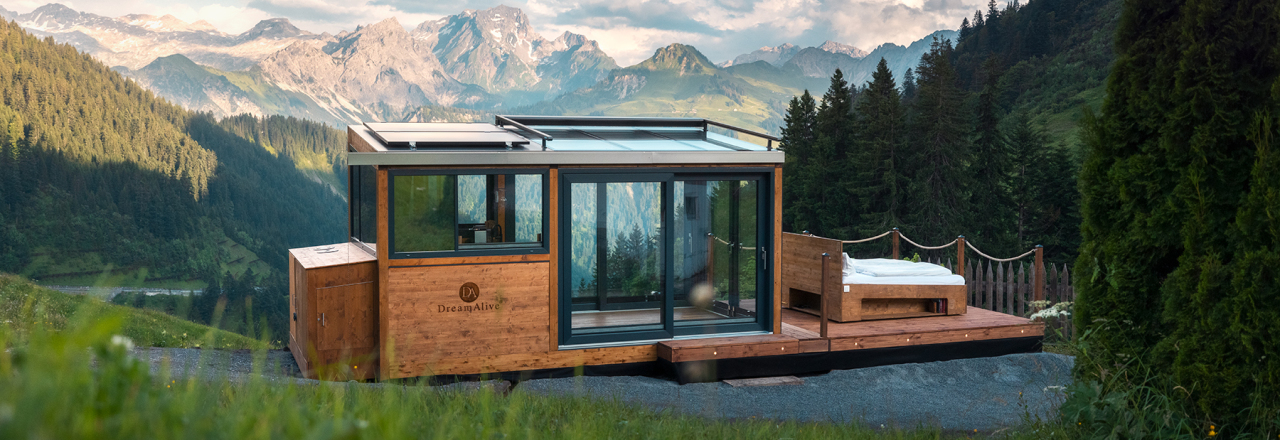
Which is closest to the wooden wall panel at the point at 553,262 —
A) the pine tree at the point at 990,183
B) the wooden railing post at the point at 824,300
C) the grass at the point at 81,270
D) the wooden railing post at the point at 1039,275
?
the wooden railing post at the point at 824,300

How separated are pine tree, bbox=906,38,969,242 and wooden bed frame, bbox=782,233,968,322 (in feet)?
89.1

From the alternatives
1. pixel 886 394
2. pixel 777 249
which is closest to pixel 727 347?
pixel 777 249

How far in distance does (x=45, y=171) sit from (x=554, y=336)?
383 ft

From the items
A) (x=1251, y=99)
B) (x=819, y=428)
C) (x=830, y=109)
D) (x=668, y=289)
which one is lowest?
(x=819, y=428)

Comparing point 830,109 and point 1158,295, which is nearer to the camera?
point 1158,295

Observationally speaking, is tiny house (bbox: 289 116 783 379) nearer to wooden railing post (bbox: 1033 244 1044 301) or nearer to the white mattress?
the white mattress

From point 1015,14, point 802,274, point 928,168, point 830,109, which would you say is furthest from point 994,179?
point 1015,14

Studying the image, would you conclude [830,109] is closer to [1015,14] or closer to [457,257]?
[457,257]

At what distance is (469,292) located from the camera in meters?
8.11

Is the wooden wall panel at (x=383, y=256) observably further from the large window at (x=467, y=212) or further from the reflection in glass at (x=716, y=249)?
the reflection in glass at (x=716, y=249)

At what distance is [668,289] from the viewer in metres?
8.84

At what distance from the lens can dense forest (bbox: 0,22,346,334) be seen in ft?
326

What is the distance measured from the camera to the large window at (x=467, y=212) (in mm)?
7887

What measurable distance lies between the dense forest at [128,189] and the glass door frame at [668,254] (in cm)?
8172
